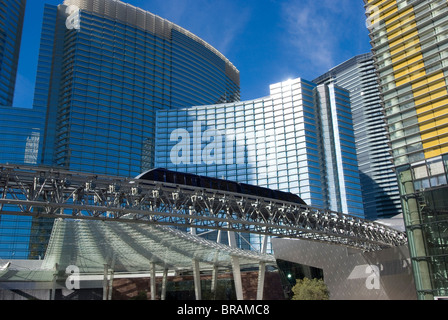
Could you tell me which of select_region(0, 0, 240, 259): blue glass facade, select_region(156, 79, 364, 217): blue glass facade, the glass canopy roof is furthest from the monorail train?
select_region(0, 0, 240, 259): blue glass facade

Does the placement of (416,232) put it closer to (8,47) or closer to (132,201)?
(132,201)

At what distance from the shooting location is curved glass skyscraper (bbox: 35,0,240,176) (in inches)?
5576

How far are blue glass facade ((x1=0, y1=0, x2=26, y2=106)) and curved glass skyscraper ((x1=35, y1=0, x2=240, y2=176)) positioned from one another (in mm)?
13154

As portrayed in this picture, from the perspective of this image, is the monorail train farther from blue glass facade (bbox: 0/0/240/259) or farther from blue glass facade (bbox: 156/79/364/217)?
blue glass facade (bbox: 0/0/240/259)

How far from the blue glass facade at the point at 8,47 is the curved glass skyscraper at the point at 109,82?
13.2m

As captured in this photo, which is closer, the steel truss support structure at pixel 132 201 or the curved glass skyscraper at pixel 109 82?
the steel truss support structure at pixel 132 201

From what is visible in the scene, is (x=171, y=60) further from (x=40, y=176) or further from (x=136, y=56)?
(x=40, y=176)

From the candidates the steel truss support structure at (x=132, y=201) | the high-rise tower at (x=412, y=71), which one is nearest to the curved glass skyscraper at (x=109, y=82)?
the high-rise tower at (x=412, y=71)

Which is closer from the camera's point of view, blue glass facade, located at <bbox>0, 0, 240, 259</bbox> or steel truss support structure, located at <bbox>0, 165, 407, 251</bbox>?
steel truss support structure, located at <bbox>0, 165, 407, 251</bbox>

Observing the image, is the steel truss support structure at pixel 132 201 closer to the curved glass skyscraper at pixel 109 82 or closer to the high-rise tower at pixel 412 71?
the high-rise tower at pixel 412 71

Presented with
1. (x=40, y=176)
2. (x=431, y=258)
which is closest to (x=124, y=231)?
(x=40, y=176)

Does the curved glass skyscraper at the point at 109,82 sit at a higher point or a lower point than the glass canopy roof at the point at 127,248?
higher

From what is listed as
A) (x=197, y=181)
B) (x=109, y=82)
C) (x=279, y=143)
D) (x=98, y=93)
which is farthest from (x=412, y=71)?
(x=109, y=82)

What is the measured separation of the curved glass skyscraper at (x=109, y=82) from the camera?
142 m
